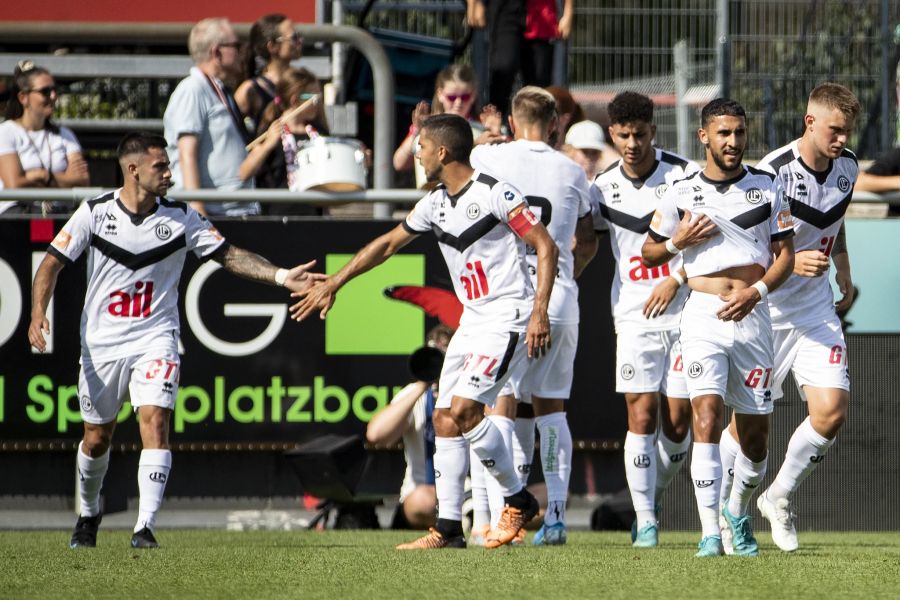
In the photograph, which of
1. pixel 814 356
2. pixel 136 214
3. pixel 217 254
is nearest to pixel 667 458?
pixel 814 356

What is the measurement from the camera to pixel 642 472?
9773 mm

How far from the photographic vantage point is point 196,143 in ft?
37.9

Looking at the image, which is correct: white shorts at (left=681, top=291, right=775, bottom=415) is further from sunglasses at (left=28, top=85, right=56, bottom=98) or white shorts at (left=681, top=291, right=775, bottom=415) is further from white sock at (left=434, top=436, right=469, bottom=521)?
sunglasses at (left=28, top=85, right=56, bottom=98)

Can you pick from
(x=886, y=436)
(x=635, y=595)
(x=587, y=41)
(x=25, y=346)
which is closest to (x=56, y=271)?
(x=25, y=346)

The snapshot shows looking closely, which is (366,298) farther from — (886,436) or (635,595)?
(635,595)

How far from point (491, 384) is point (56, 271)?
2.75 meters

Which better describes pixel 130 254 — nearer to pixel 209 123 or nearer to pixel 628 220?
pixel 209 123

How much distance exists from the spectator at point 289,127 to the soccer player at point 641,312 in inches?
109

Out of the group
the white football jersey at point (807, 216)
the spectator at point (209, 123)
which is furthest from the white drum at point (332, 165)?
the white football jersey at point (807, 216)

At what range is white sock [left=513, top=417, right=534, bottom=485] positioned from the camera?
10148mm

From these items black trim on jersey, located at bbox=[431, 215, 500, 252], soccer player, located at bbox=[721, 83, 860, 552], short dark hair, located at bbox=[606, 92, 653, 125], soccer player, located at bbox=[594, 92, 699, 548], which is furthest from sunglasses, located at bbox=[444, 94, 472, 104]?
soccer player, located at bbox=[721, 83, 860, 552]

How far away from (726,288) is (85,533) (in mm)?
4035

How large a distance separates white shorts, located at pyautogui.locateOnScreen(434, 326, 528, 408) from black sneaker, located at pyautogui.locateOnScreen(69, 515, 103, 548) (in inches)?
91.4

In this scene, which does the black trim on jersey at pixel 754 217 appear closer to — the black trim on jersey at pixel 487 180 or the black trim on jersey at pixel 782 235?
the black trim on jersey at pixel 782 235
